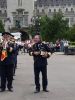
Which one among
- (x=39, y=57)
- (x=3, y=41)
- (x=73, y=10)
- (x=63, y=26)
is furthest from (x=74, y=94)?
(x=73, y=10)

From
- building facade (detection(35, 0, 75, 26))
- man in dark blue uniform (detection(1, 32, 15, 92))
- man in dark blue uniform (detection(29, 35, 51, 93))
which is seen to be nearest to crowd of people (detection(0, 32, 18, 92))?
man in dark blue uniform (detection(1, 32, 15, 92))

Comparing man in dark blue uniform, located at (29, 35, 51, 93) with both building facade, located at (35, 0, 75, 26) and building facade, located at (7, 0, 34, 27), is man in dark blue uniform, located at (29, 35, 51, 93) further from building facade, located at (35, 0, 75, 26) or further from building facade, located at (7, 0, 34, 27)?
building facade, located at (35, 0, 75, 26)

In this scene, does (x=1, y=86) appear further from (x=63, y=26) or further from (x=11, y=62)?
(x=63, y=26)

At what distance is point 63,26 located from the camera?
9069 centimetres

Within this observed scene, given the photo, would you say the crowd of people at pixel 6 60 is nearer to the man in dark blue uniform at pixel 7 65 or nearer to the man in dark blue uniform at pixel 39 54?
the man in dark blue uniform at pixel 7 65

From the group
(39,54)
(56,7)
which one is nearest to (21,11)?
(56,7)

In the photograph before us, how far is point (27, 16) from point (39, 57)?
123670 millimetres

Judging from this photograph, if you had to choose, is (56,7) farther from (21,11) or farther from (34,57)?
(34,57)

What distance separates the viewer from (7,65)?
1697cm

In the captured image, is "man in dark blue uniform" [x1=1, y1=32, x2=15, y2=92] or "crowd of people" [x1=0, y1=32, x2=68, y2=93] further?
"man in dark blue uniform" [x1=1, y1=32, x2=15, y2=92]

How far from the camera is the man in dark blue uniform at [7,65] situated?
55.5 ft

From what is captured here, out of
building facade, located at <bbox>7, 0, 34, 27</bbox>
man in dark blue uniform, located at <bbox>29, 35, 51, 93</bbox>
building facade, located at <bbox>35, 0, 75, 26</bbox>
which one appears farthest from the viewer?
building facade, located at <bbox>35, 0, 75, 26</bbox>

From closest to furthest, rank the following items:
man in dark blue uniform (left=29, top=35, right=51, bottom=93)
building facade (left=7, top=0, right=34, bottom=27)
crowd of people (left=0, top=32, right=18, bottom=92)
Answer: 1. man in dark blue uniform (left=29, top=35, right=51, bottom=93)
2. crowd of people (left=0, top=32, right=18, bottom=92)
3. building facade (left=7, top=0, right=34, bottom=27)

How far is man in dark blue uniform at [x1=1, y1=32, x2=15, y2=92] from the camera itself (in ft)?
55.5
